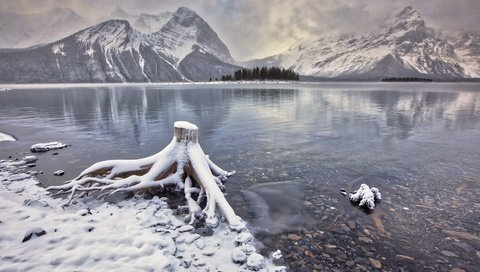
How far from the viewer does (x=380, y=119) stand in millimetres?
30203

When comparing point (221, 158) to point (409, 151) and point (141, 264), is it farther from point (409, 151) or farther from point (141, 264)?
point (409, 151)

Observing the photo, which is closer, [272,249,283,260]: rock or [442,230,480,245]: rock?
[272,249,283,260]: rock

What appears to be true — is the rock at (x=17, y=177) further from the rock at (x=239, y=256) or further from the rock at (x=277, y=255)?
the rock at (x=277, y=255)

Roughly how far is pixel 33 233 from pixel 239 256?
535cm

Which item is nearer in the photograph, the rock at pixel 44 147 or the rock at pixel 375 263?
the rock at pixel 375 263

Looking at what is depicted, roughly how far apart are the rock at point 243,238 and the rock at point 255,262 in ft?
2.35

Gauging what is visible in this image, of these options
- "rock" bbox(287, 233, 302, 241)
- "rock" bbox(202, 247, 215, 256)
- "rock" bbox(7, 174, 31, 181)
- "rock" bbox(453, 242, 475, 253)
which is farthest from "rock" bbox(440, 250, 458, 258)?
"rock" bbox(7, 174, 31, 181)

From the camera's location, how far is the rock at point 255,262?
652cm

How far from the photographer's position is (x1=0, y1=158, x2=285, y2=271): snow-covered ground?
20.4ft

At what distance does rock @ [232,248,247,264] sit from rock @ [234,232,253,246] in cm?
47

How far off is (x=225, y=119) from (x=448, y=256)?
25323mm

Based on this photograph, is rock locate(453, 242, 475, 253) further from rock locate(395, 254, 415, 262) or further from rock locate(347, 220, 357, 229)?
rock locate(347, 220, 357, 229)

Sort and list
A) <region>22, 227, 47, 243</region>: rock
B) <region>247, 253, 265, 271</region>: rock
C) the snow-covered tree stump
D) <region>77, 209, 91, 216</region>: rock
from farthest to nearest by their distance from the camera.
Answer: the snow-covered tree stump
<region>77, 209, 91, 216</region>: rock
<region>22, 227, 47, 243</region>: rock
<region>247, 253, 265, 271</region>: rock

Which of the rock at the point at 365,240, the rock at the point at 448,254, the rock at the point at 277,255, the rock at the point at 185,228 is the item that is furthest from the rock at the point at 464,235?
the rock at the point at 185,228
